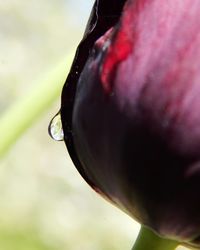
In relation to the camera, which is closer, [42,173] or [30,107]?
[30,107]

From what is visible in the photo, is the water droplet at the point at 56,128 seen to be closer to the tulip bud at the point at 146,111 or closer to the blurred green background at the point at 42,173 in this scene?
the tulip bud at the point at 146,111

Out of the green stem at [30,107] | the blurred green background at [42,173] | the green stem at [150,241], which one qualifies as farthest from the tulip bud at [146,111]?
the blurred green background at [42,173]

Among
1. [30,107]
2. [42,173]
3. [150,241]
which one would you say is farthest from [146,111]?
[42,173]

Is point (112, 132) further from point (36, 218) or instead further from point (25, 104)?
point (36, 218)

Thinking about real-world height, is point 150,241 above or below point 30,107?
below

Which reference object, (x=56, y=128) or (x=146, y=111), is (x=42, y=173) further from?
(x=146, y=111)

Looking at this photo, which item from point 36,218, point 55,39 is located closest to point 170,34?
point 36,218
